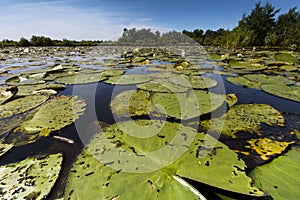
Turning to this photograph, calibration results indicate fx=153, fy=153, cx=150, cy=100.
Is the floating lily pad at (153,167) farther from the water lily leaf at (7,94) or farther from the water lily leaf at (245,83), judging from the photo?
the water lily leaf at (245,83)

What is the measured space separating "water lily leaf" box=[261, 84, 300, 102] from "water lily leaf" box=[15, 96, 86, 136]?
2.79m

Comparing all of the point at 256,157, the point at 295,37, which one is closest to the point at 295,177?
the point at 256,157

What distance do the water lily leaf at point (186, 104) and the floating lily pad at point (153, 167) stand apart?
15.9 inches

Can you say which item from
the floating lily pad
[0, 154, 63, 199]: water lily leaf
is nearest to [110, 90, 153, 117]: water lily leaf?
the floating lily pad

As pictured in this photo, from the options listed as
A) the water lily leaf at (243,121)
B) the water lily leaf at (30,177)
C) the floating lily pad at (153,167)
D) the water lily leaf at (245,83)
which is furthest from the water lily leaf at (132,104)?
the water lily leaf at (245,83)

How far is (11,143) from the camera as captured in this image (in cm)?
127

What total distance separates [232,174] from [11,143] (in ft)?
5.48

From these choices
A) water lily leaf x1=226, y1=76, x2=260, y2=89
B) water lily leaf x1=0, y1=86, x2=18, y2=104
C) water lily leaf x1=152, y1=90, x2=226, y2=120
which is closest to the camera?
water lily leaf x1=152, y1=90, x2=226, y2=120

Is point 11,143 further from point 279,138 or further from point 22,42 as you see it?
point 22,42

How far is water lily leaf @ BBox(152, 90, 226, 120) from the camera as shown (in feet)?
5.44

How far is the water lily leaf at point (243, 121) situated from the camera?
144 centimetres

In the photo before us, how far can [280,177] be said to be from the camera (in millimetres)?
904

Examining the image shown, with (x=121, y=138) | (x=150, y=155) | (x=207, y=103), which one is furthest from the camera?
(x=207, y=103)

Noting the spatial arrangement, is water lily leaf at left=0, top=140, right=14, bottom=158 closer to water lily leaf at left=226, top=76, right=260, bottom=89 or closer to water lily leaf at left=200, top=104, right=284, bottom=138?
water lily leaf at left=200, top=104, right=284, bottom=138
